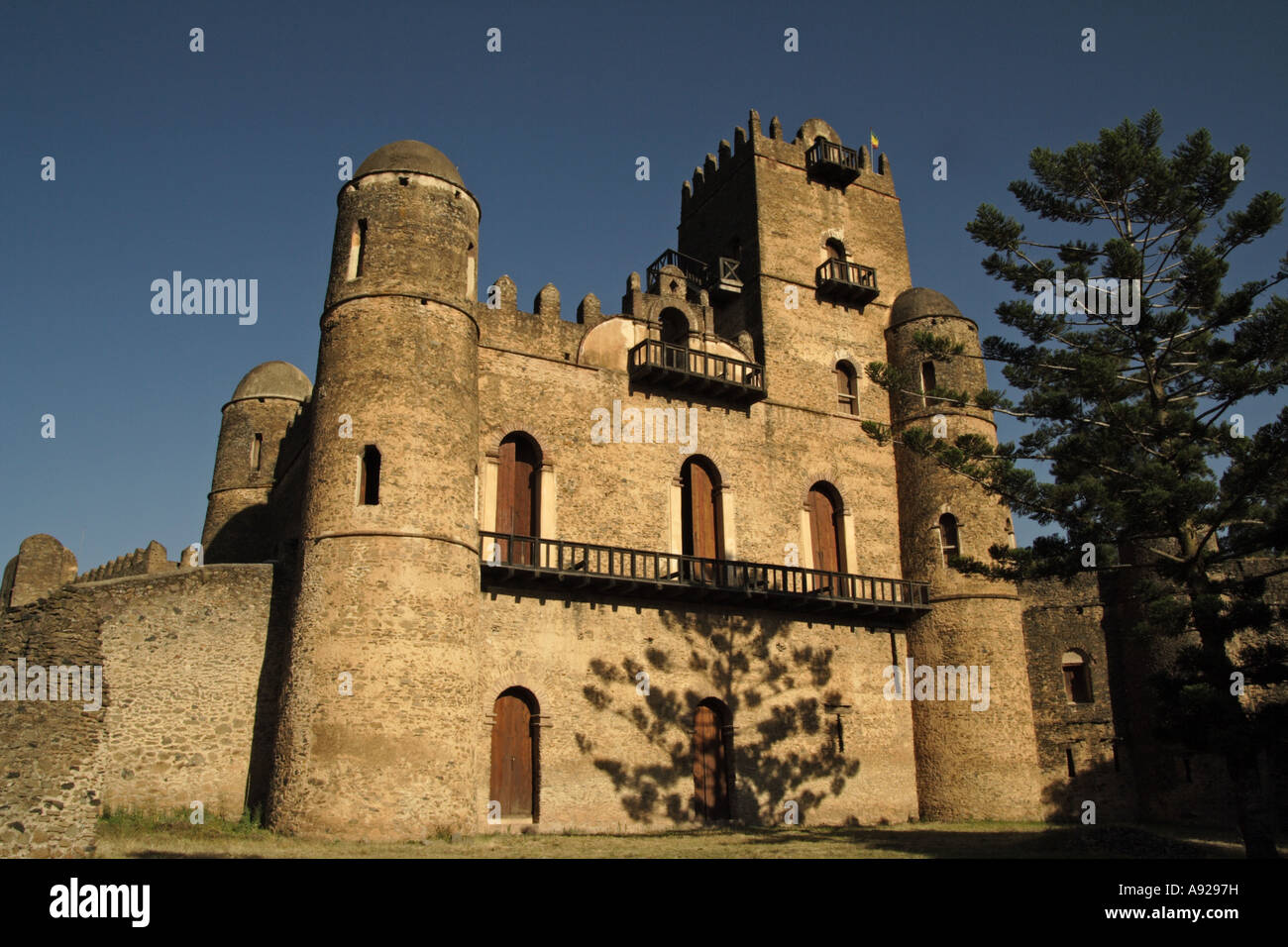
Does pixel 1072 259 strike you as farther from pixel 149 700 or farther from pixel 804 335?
pixel 149 700

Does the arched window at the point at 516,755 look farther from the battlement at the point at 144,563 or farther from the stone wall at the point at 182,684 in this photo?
the battlement at the point at 144,563

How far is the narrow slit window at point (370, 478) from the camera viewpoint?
18109 mm

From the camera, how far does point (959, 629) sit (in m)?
23.9

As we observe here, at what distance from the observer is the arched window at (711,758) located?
67.8 feet

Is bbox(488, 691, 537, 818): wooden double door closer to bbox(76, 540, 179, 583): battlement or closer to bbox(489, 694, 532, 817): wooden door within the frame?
bbox(489, 694, 532, 817): wooden door

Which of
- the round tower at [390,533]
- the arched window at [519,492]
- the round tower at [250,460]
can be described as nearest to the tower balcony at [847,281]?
the arched window at [519,492]

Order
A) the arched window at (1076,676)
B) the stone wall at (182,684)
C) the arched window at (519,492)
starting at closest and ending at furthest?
the stone wall at (182,684) → the arched window at (519,492) → the arched window at (1076,676)

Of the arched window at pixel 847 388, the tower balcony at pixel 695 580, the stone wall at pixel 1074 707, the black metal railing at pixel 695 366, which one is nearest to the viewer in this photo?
the tower balcony at pixel 695 580

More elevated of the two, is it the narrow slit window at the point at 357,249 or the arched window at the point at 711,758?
the narrow slit window at the point at 357,249

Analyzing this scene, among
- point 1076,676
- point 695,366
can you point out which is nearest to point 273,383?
point 695,366

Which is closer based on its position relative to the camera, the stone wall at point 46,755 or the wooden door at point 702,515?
Answer: the stone wall at point 46,755

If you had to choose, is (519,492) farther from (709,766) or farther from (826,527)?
(826,527)

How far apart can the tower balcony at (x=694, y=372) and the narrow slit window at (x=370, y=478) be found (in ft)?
21.6

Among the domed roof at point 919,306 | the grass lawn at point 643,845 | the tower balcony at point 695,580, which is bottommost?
the grass lawn at point 643,845
